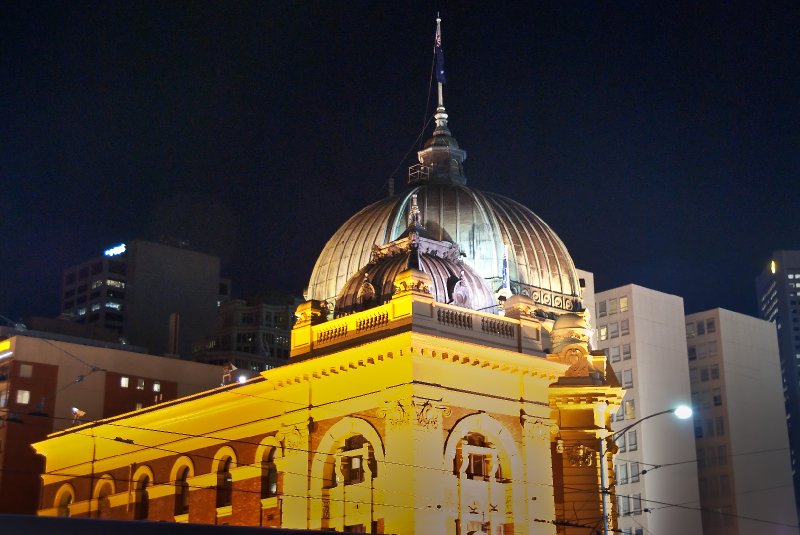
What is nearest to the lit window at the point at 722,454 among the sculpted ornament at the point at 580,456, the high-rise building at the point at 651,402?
the high-rise building at the point at 651,402

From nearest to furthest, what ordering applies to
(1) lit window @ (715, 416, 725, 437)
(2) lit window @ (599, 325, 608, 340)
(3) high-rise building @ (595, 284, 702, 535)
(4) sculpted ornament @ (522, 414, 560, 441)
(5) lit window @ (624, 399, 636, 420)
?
(4) sculpted ornament @ (522, 414, 560, 441)
(3) high-rise building @ (595, 284, 702, 535)
(5) lit window @ (624, 399, 636, 420)
(2) lit window @ (599, 325, 608, 340)
(1) lit window @ (715, 416, 725, 437)

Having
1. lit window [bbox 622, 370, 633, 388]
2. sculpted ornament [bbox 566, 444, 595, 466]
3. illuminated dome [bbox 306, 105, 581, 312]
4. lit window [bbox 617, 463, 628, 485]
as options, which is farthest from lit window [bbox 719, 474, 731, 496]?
sculpted ornament [bbox 566, 444, 595, 466]

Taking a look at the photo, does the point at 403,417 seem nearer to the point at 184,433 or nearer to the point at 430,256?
the point at 430,256

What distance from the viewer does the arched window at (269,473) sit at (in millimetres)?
53000

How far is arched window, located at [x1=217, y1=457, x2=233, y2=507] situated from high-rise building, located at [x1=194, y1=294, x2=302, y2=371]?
234ft

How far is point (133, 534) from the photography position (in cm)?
2931

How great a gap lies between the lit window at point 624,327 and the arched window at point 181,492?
188ft

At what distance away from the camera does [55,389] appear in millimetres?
77500

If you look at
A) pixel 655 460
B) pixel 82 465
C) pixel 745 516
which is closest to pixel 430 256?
pixel 82 465

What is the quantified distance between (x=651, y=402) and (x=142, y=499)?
183ft

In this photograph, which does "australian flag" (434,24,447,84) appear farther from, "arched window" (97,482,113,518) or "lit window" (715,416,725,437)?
"lit window" (715,416,725,437)

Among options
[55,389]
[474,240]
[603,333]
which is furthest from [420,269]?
[603,333]

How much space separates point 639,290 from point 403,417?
6603cm

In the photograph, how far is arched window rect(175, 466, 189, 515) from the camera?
57.8 metres
